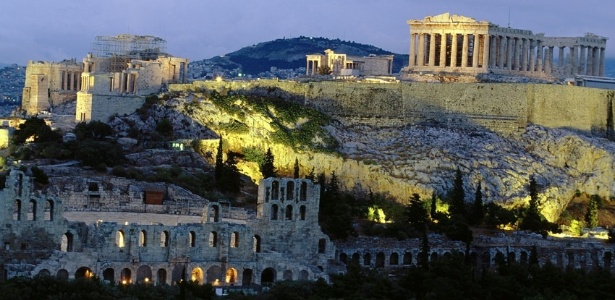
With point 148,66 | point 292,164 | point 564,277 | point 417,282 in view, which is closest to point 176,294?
point 417,282

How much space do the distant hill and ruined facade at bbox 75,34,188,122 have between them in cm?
5366

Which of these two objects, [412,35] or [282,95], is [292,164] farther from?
[412,35]

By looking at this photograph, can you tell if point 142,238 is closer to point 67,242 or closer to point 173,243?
point 173,243

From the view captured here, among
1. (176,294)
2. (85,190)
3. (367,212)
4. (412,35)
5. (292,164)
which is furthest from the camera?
(412,35)

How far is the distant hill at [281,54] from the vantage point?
16925 cm

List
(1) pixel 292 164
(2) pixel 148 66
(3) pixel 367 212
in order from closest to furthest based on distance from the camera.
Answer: (3) pixel 367 212
(1) pixel 292 164
(2) pixel 148 66

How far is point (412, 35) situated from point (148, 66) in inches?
777

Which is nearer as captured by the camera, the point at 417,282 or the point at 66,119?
the point at 417,282

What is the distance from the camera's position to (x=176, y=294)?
208 feet

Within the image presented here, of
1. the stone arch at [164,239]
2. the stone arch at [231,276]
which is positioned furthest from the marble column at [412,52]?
the stone arch at [164,239]

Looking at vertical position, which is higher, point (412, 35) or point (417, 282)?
point (412, 35)

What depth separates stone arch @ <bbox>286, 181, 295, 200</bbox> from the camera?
71688mm

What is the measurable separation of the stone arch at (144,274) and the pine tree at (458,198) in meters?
20.0

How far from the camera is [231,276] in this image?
69875 millimetres
